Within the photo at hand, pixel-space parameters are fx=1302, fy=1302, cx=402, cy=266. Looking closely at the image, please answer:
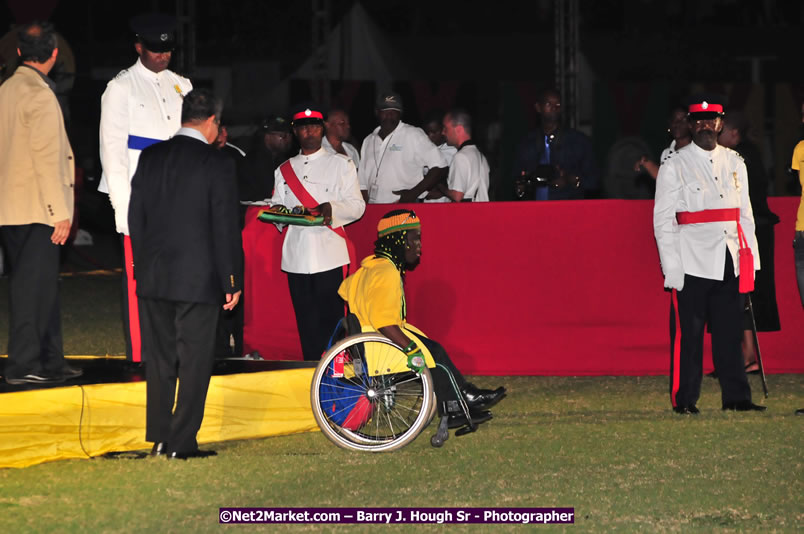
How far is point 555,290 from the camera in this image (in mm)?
9938

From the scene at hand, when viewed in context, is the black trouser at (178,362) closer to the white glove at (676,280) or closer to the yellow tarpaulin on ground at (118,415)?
the yellow tarpaulin on ground at (118,415)

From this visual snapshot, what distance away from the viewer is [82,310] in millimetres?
15133

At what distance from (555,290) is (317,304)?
7.05 feet

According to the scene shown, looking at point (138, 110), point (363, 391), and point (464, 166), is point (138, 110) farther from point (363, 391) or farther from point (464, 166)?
point (464, 166)

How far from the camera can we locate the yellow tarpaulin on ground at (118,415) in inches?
269

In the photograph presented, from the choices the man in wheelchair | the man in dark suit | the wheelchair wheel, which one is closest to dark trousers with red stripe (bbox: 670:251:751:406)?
the man in wheelchair

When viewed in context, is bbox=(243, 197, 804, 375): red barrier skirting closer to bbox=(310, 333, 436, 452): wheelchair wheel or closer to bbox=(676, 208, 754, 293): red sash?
bbox=(676, 208, 754, 293): red sash

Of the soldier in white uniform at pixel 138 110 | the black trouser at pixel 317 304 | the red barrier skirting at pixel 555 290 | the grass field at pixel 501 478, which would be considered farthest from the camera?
the red barrier skirting at pixel 555 290

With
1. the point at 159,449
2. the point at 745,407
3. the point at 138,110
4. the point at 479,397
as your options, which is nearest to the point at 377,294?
the point at 479,397

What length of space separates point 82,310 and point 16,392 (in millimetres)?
8448

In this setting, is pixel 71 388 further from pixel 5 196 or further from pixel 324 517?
pixel 324 517

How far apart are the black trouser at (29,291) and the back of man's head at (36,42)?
0.95m

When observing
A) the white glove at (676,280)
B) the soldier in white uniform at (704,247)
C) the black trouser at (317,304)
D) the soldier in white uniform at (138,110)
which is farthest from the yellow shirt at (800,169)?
the soldier in white uniform at (138,110)

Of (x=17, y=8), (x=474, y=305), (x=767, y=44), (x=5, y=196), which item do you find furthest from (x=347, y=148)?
(x=767, y=44)
